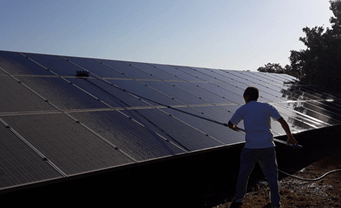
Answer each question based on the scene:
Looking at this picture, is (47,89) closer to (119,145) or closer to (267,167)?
(119,145)

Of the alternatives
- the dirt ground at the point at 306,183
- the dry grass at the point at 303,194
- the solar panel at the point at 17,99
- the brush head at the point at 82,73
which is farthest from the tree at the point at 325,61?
the solar panel at the point at 17,99

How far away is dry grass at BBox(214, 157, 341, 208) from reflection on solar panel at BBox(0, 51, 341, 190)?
155 centimetres

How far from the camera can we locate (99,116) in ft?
26.2

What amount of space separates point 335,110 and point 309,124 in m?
5.98

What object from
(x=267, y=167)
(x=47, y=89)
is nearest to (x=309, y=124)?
(x=267, y=167)

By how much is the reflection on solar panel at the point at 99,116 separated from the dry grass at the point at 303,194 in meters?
1.55

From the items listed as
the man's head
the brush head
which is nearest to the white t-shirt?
the man's head

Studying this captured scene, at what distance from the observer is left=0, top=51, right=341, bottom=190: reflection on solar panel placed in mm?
5695

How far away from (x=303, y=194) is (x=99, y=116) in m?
5.77

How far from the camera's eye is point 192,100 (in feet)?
39.1

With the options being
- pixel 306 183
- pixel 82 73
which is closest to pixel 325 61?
pixel 306 183

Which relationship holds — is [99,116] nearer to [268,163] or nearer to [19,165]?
[19,165]

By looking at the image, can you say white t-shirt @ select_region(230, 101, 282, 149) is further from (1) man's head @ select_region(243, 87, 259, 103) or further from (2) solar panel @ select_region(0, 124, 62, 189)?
(2) solar panel @ select_region(0, 124, 62, 189)

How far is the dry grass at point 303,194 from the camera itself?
24.3 feet
